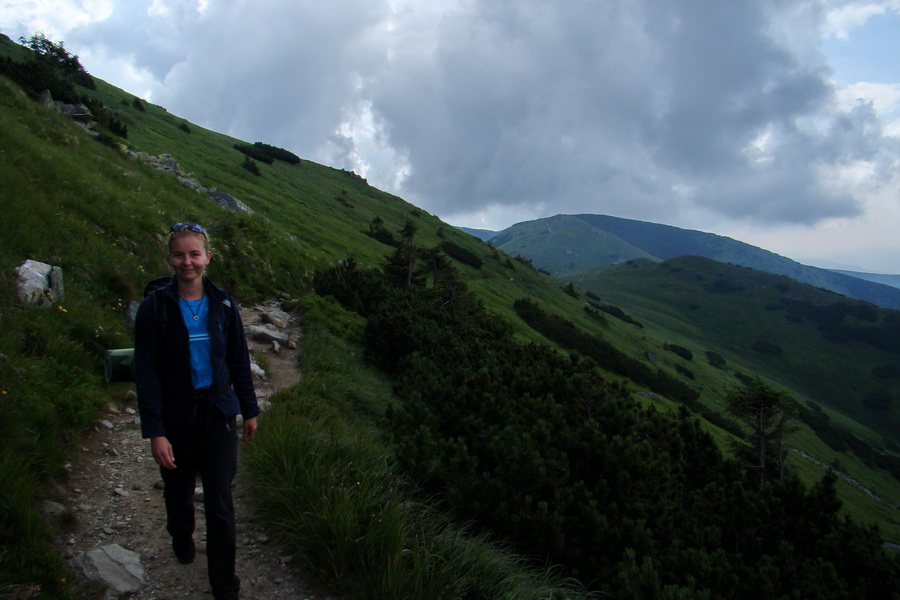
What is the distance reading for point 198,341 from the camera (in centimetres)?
353

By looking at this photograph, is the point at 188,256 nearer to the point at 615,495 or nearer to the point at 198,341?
the point at 198,341

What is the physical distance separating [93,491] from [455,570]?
12.4ft

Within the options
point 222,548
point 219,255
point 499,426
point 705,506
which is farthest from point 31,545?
point 219,255

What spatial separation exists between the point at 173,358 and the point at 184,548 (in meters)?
1.74

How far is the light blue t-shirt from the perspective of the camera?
3.50 meters

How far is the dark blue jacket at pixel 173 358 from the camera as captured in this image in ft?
10.8

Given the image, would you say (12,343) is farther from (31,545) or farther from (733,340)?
(733,340)

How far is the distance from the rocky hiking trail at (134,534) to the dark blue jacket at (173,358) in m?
1.40

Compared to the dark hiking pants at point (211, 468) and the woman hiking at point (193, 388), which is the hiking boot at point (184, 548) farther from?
the dark hiking pants at point (211, 468)

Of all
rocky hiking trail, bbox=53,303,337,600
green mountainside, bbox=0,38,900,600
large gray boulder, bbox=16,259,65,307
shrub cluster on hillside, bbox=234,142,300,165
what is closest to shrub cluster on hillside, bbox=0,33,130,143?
green mountainside, bbox=0,38,900,600

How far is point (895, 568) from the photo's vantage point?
5688mm

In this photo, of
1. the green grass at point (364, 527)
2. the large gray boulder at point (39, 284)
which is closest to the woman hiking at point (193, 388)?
the green grass at point (364, 527)

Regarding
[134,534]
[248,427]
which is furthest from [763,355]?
[134,534]

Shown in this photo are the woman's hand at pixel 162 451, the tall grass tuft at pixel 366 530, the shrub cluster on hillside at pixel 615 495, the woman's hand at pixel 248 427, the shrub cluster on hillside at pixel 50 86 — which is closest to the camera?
the woman's hand at pixel 162 451
